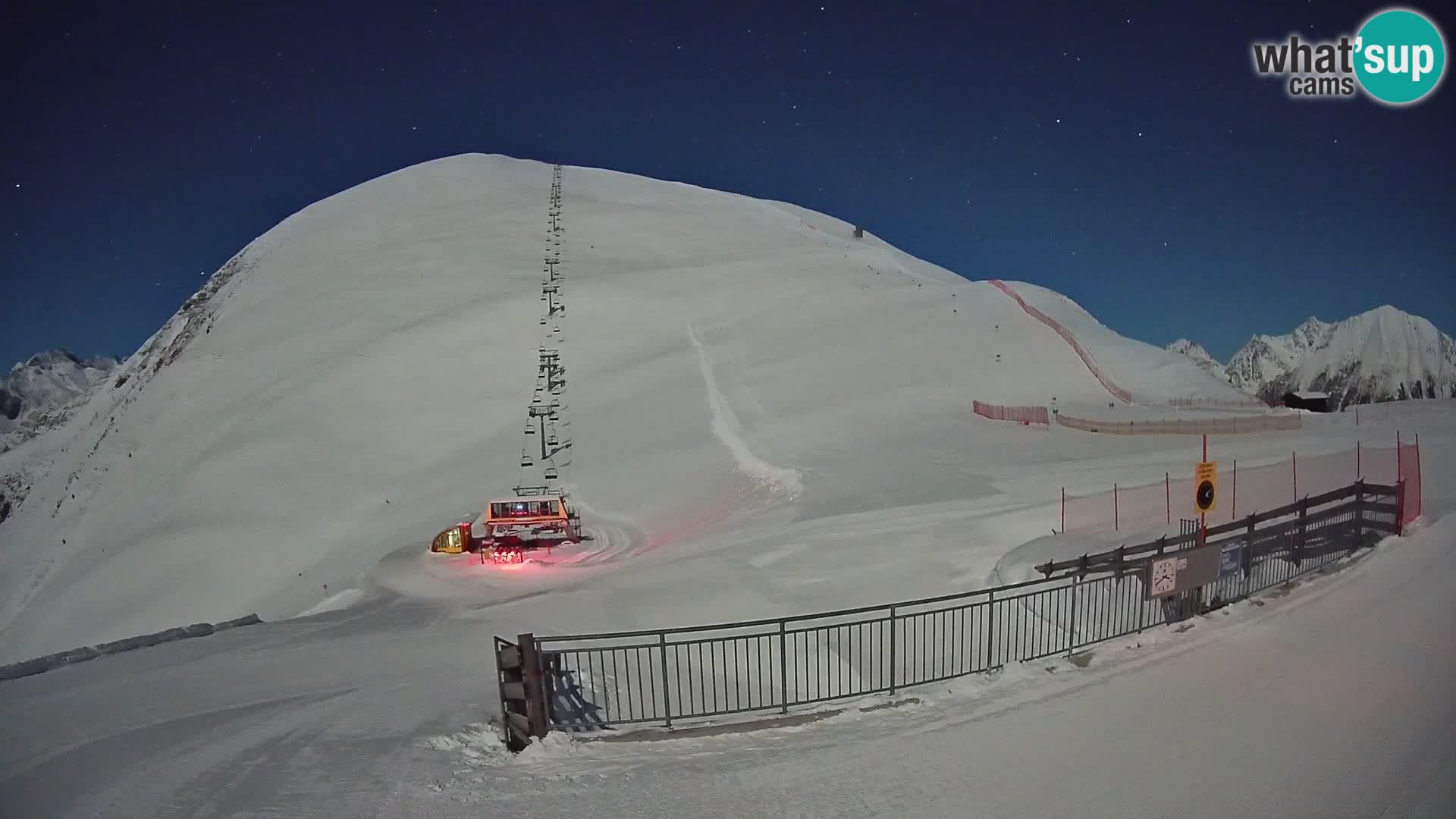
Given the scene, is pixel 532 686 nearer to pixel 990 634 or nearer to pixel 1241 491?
pixel 990 634

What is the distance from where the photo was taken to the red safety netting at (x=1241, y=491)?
57.1 ft

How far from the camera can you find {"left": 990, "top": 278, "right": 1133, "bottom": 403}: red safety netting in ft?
139

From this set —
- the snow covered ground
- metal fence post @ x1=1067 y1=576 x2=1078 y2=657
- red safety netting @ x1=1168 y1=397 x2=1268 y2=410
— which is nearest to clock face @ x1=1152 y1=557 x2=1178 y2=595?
the snow covered ground

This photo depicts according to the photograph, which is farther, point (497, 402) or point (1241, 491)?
point (497, 402)

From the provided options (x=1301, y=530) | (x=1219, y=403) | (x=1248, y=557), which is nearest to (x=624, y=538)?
(x=1248, y=557)

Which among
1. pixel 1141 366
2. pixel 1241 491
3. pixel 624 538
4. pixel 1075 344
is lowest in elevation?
pixel 624 538

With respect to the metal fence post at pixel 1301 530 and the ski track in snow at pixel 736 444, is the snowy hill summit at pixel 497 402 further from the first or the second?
the metal fence post at pixel 1301 530

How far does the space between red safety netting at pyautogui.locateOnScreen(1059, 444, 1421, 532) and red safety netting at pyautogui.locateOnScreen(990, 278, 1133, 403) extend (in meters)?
19.8

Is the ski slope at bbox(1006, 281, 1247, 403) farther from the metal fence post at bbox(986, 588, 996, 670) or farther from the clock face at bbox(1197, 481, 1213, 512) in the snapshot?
the metal fence post at bbox(986, 588, 996, 670)

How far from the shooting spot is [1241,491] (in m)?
19.7

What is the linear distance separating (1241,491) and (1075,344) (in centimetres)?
3127

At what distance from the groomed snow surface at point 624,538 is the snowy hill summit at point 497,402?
0.27 meters

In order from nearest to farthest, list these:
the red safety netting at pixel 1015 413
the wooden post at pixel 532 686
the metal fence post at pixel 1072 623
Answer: the wooden post at pixel 532 686 < the metal fence post at pixel 1072 623 < the red safety netting at pixel 1015 413

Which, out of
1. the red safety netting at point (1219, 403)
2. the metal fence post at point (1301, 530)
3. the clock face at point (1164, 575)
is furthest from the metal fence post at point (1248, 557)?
the red safety netting at point (1219, 403)
